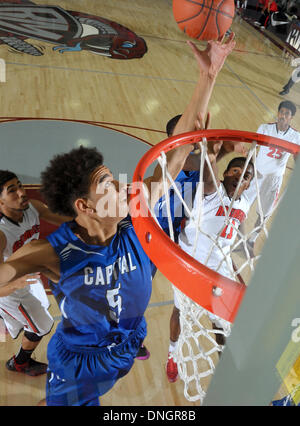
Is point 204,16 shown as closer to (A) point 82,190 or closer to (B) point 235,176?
(B) point 235,176

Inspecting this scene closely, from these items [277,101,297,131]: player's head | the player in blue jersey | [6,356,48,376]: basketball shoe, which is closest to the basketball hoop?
the player in blue jersey

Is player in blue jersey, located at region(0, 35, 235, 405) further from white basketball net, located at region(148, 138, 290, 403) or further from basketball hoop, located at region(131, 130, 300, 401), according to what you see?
basketball hoop, located at region(131, 130, 300, 401)

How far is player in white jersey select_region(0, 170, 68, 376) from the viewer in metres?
1.33

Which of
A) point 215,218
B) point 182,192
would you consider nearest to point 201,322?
point 215,218

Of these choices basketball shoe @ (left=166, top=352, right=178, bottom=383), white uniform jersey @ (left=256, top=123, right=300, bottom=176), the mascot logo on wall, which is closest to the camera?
white uniform jersey @ (left=256, top=123, right=300, bottom=176)

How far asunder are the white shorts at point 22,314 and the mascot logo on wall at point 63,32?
3.13 meters

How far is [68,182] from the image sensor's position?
4.29 ft

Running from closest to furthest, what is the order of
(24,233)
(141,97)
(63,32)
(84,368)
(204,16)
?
(84,368), (24,233), (204,16), (141,97), (63,32)

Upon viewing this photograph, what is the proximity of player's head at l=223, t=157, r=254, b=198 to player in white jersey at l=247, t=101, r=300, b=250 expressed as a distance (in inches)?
2.0

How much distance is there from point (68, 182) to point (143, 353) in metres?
0.69

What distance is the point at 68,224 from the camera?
1.32 meters

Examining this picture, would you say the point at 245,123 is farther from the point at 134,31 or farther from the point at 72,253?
the point at 134,31

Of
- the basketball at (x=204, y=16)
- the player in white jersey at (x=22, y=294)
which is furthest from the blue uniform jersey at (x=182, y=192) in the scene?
the basketball at (x=204, y=16)
